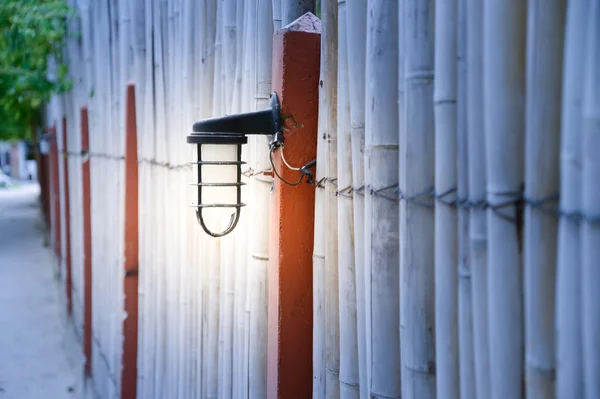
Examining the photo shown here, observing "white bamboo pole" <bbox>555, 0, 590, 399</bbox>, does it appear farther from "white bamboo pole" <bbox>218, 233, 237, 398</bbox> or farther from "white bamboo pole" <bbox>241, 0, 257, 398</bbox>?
"white bamboo pole" <bbox>218, 233, 237, 398</bbox>

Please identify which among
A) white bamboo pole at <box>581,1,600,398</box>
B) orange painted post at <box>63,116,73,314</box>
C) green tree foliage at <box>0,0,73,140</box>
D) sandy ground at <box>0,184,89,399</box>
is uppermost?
green tree foliage at <box>0,0,73,140</box>

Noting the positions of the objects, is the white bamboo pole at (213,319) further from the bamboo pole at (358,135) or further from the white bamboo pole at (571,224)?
the white bamboo pole at (571,224)

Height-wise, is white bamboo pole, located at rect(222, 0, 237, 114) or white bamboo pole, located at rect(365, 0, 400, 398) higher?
white bamboo pole, located at rect(222, 0, 237, 114)

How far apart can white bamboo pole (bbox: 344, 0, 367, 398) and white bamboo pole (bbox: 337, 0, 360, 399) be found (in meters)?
0.04

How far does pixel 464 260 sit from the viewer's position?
4.60ft

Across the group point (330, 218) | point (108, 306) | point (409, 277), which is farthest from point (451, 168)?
point (108, 306)

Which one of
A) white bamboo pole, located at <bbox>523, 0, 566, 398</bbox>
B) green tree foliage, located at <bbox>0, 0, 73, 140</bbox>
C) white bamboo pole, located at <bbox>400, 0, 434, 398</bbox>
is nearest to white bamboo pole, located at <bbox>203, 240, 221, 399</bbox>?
white bamboo pole, located at <bbox>400, 0, 434, 398</bbox>

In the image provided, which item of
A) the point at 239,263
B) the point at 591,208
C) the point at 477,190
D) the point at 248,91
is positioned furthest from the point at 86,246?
the point at 591,208

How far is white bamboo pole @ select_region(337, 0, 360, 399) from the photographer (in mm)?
1889

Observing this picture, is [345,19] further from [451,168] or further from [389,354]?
[389,354]

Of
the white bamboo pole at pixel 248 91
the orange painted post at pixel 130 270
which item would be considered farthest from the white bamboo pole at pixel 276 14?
the orange painted post at pixel 130 270

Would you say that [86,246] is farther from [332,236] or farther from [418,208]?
[418,208]

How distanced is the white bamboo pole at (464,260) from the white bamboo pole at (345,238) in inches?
20.1

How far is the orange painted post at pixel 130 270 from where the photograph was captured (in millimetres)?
4172
